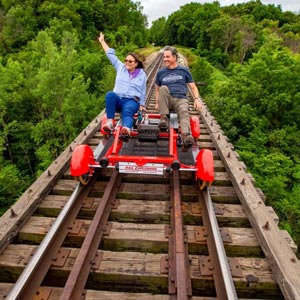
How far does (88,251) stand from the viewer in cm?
250

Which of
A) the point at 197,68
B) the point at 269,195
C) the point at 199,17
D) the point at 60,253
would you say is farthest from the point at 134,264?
the point at 199,17

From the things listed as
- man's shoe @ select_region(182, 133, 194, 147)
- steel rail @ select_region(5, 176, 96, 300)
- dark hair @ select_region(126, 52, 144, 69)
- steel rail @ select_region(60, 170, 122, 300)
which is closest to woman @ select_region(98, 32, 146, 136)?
dark hair @ select_region(126, 52, 144, 69)

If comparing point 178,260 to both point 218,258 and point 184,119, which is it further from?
point 184,119

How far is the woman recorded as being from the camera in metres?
4.00

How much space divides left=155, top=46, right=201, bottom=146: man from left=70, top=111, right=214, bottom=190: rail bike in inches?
4.9

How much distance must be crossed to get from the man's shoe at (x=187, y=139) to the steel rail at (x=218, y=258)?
2.80ft

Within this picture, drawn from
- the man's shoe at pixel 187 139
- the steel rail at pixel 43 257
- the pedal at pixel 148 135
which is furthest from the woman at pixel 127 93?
the steel rail at pixel 43 257

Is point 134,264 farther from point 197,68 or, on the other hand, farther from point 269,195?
point 197,68

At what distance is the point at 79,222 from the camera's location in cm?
298

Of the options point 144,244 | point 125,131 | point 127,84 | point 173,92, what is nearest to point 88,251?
point 144,244

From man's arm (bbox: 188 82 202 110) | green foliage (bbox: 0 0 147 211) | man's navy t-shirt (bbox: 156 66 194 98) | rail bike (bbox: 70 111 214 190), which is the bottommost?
green foliage (bbox: 0 0 147 211)

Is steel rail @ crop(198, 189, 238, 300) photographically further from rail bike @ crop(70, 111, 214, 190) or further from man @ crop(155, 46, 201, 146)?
man @ crop(155, 46, 201, 146)

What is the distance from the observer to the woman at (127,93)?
13.1 feet

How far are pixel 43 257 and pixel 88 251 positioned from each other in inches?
15.1
